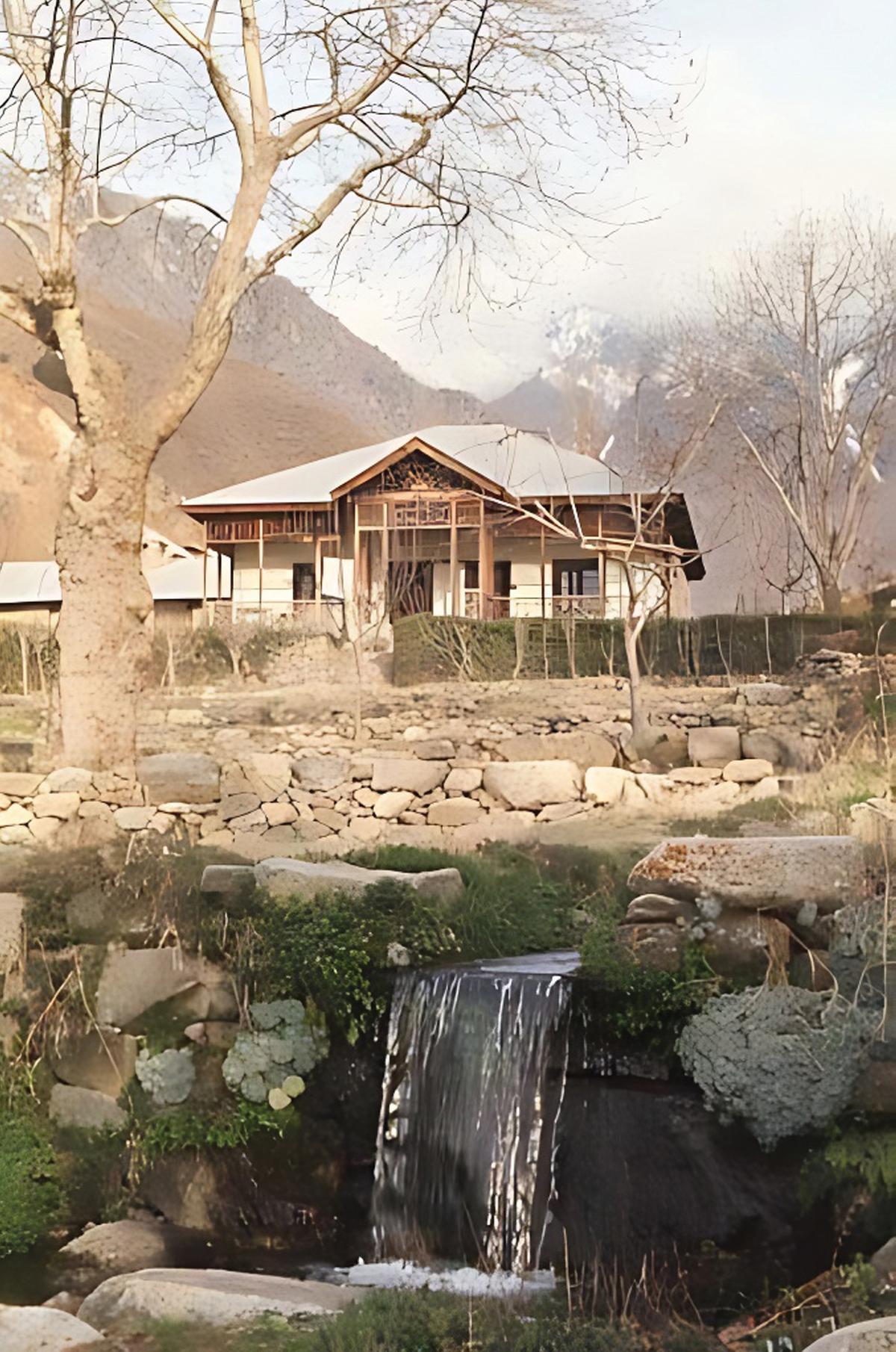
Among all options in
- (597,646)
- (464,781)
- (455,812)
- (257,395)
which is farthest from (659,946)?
(257,395)

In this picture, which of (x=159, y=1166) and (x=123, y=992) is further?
(x=123, y=992)

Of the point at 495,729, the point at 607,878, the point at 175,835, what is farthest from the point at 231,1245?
the point at 495,729

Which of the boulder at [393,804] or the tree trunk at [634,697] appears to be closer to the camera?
the boulder at [393,804]

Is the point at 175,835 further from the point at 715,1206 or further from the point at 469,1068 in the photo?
the point at 715,1206

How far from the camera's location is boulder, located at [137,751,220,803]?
9703 millimetres

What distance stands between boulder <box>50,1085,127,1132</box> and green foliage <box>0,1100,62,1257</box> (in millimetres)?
98

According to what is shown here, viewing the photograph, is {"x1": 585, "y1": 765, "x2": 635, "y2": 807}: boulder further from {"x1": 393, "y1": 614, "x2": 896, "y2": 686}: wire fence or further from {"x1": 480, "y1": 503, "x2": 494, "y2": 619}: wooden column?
{"x1": 480, "y1": 503, "x2": 494, "y2": 619}: wooden column

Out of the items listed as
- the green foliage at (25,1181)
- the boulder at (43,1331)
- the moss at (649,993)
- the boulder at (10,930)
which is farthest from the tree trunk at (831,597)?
the boulder at (43,1331)

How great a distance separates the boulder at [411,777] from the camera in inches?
410

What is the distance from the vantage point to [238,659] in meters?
15.5

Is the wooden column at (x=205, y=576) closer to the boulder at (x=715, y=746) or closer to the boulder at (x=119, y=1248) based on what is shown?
the boulder at (x=715, y=746)

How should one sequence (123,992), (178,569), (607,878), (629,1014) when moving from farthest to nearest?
(178,569), (607,878), (123,992), (629,1014)

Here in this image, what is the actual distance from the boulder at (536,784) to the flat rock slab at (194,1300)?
18.4 ft

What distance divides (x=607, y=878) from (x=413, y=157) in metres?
6.29
